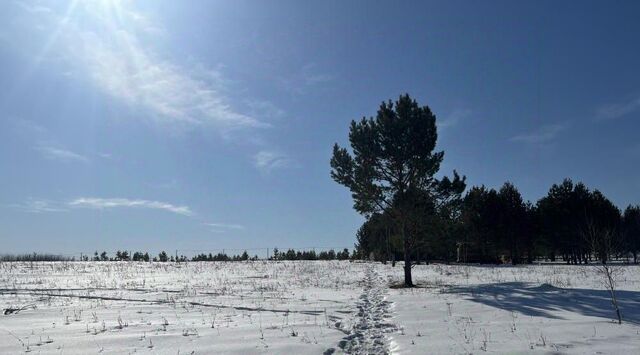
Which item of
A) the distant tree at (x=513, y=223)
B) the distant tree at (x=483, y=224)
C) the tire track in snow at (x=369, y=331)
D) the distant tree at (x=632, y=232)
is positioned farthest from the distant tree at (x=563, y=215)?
the tire track in snow at (x=369, y=331)

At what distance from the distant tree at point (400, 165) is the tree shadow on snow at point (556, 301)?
729cm

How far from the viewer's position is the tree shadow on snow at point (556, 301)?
1138cm

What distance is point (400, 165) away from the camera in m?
24.3

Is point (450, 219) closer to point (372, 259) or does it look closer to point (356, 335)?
point (356, 335)

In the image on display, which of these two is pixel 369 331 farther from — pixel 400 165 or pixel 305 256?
pixel 305 256

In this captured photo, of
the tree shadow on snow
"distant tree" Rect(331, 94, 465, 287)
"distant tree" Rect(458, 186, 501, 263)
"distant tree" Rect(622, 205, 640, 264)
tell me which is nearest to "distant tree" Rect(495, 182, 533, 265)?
"distant tree" Rect(458, 186, 501, 263)

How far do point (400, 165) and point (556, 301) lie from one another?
1174 centimetres

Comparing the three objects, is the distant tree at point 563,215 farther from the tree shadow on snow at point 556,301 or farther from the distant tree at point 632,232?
the tree shadow on snow at point 556,301

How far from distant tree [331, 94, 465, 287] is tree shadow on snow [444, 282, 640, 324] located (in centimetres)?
729

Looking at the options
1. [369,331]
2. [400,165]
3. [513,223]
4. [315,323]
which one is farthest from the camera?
[513,223]

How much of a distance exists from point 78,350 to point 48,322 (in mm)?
3260

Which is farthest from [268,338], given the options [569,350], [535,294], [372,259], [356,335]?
[372,259]

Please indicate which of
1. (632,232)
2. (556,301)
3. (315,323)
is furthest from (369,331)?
(632,232)

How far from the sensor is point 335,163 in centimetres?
2555
